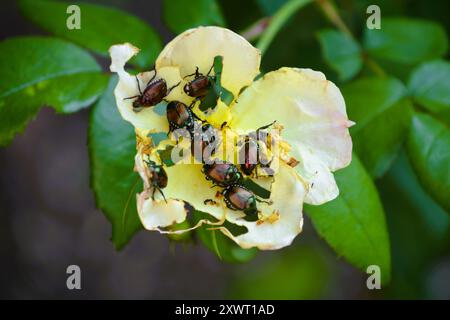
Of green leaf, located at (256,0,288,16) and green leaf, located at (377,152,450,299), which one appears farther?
green leaf, located at (377,152,450,299)

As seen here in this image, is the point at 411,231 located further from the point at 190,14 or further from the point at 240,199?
the point at 240,199

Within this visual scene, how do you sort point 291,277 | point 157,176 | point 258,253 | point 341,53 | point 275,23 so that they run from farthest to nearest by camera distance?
point 258,253, point 291,277, point 341,53, point 275,23, point 157,176

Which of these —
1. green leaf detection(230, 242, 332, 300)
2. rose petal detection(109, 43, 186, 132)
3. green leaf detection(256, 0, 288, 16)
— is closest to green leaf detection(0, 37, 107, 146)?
rose petal detection(109, 43, 186, 132)

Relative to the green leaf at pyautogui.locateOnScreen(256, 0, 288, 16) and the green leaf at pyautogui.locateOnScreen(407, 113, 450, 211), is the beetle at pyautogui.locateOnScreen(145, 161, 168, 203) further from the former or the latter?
the green leaf at pyautogui.locateOnScreen(256, 0, 288, 16)

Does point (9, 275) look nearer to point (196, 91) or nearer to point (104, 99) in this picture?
point (104, 99)

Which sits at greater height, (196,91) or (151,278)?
(196,91)

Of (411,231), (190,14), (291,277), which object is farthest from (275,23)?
(291,277)
